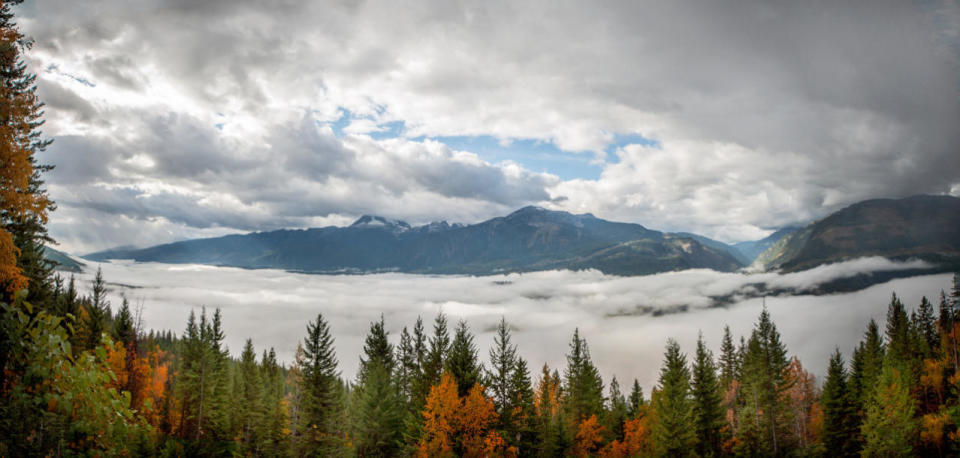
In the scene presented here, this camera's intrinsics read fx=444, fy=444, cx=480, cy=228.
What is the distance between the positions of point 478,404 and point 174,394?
137 ft

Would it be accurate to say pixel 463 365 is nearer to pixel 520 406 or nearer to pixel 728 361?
pixel 520 406

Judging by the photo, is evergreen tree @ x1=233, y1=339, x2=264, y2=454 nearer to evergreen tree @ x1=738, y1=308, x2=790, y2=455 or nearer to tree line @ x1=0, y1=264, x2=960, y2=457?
tree line @ x1=0, y1=264, x2=960, y2=457

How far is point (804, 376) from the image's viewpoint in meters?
68.7

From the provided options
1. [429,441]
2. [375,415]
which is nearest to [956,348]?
[429,441]

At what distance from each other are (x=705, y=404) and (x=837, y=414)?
18.5 meters

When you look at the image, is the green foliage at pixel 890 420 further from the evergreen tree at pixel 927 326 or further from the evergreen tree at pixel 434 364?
the evergreen tree at pixel 434 364

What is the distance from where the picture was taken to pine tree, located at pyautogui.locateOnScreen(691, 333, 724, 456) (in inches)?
1690

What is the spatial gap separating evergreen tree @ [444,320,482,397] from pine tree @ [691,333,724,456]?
22785 mm

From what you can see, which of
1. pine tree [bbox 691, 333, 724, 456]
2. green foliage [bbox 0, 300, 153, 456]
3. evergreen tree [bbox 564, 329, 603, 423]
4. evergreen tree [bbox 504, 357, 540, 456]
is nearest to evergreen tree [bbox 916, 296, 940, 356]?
pine tree [bbox 691, 333, 724, 456]

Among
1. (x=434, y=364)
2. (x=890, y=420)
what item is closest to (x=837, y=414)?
(x=890, y=420)

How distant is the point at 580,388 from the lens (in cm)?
5588

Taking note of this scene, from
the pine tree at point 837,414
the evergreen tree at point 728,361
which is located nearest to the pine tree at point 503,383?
the pine tree at point 837,414

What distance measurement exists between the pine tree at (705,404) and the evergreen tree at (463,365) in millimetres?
22785

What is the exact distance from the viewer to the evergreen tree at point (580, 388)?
5481 centimetres
